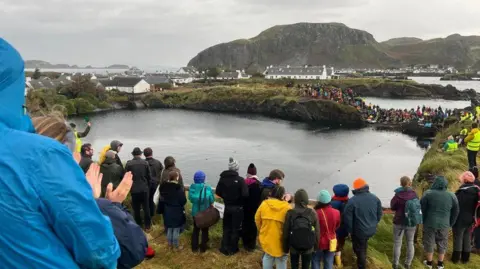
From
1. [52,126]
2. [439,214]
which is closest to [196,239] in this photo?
[439,214]

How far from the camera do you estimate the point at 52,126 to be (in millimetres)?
2391

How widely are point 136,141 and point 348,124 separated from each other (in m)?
24.5

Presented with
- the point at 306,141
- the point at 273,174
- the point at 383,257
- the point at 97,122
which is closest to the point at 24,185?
the point at 273,174

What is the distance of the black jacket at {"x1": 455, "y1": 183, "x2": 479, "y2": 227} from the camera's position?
21.5 ft

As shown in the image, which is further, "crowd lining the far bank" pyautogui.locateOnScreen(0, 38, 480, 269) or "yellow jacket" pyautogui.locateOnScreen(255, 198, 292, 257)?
"yellow jacket" pyautogui.locateOnScreen(255, 198, 292, 257)

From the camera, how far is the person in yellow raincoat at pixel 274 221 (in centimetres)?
543

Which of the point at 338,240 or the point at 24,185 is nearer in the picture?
the point at 24,185

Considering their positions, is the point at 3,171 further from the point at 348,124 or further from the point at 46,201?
the point at 348,124

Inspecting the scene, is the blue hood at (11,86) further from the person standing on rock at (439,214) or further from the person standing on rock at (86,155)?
the person standing on rock at (439,214)

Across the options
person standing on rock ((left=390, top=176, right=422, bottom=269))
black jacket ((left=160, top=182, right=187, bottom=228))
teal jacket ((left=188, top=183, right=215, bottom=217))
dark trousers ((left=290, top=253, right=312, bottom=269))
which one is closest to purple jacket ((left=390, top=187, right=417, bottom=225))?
person standing on rock ((left=390, top=176, right=422, bottom=269))

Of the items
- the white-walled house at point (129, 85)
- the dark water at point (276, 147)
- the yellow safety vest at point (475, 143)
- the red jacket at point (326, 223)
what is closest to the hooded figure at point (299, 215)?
the red jacket at point (326, 223)

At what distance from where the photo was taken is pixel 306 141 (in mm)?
34594

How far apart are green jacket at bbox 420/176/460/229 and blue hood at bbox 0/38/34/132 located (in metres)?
6.46

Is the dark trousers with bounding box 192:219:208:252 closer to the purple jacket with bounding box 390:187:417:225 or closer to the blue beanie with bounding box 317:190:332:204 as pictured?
the blue beanie with bounding box 317:190:332:204
